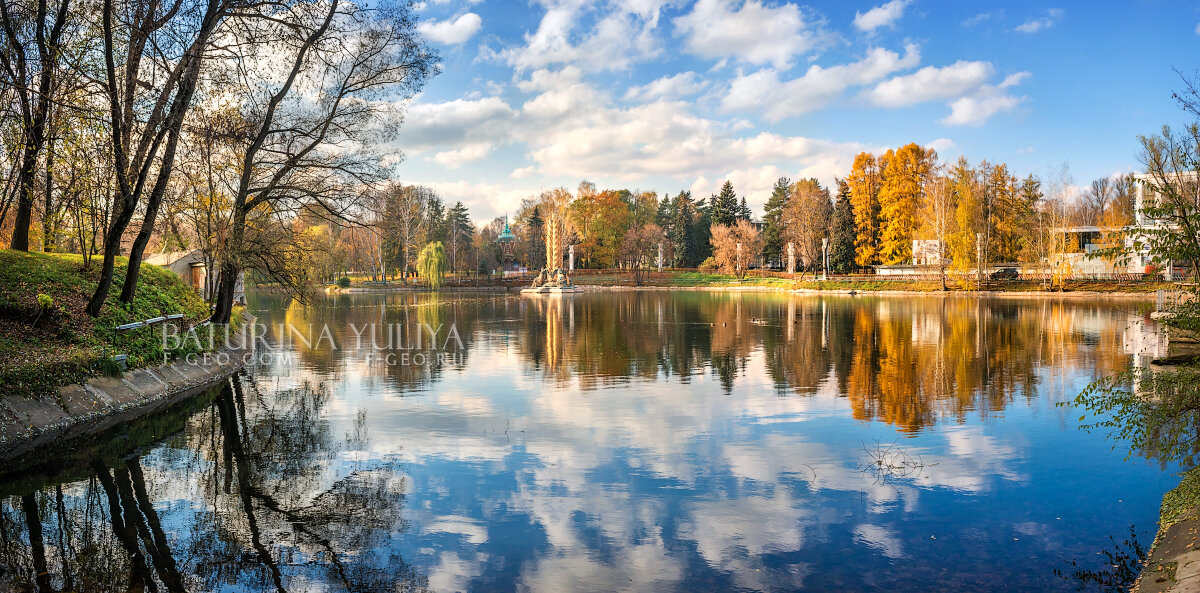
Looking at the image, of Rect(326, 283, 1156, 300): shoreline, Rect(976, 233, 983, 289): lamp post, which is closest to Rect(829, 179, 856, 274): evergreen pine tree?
Rect(326, 283, 1156, 300): shoreline

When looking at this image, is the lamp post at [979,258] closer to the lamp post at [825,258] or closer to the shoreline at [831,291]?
the shoreline at [831,291]

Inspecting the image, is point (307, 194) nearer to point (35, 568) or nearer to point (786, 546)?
point (35, 568)

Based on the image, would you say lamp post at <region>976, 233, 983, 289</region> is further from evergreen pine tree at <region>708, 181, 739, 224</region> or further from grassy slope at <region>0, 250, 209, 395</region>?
grassy slope at <region>0, 250, 209, 395</region>

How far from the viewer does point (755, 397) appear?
15.5 meters

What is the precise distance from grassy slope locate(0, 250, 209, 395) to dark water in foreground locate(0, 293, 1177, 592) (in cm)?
158

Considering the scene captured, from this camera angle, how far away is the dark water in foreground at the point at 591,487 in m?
6.88

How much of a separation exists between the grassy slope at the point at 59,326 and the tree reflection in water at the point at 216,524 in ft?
8.36

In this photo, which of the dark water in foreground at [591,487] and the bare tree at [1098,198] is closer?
the dark water in foreground at [591,487]

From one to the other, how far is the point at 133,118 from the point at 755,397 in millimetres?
13936

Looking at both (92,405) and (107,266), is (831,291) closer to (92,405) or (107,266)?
(107,266)

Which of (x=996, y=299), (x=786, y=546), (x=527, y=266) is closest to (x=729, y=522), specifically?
(x=786, y=546)

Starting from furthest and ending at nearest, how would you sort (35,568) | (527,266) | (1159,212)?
(527,266) < (1159,212) < (35,568)

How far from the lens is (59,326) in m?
13.9

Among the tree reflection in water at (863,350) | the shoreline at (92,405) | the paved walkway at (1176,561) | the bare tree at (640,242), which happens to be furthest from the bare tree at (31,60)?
the bare tree at (640,242)
